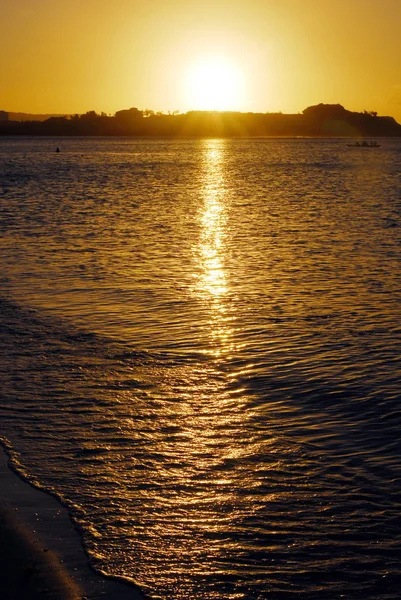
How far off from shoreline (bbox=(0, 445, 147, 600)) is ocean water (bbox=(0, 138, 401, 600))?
0.69ft

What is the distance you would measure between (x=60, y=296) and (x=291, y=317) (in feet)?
19.5

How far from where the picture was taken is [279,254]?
90.1ft

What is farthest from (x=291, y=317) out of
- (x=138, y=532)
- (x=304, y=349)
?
(x=138, y=532)

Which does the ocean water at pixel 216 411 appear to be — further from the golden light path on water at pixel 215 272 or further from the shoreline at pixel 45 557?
the shoreline at pixel 45 557

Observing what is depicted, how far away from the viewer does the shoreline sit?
22.2 ft

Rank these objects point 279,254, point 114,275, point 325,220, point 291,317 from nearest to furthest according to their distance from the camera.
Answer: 1. point 291,317
2. point 114,275
3. point 279,254
4. point 325,220

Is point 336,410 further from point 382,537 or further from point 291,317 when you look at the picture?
point 291,317

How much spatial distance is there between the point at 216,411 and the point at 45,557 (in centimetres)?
454

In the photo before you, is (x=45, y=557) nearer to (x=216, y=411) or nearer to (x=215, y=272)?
(x=216, y=411)

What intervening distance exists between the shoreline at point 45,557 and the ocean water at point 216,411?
0.21m

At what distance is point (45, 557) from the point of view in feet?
23.9

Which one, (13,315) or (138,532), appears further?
(13,315)

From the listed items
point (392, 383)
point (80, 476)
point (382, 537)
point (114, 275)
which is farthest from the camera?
point (114, 275)

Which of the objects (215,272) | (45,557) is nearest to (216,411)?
(45,557)
